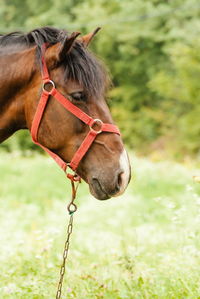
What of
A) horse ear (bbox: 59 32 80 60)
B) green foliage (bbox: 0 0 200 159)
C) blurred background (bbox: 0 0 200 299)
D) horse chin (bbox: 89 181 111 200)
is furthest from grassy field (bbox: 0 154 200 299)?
green foliage (bbox: 0 0 200 159)

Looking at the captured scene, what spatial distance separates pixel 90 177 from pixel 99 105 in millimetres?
423

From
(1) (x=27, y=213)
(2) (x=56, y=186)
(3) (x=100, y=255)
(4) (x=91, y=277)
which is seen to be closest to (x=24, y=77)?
(4) (x=91, y=277)

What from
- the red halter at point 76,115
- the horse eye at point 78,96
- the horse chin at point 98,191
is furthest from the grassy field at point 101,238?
the horse eye at point 78,96

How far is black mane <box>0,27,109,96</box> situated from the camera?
2.73 meters

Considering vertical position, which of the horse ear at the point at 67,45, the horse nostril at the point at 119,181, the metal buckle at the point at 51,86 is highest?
the horse ear at the point at 67,45

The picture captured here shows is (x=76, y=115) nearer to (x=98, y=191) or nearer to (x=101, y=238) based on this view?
(x=98, y=191)

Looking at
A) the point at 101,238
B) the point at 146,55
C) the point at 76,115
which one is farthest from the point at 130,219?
the point at 146,55

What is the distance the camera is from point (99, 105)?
278 cm

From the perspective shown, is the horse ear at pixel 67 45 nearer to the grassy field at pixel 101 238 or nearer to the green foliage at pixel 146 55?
the grassy field at pixel 101 238

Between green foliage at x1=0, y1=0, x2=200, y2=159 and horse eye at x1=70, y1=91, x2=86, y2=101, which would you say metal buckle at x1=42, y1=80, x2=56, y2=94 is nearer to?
horse eye at x1=70, y1=91, x2=86, y2=101

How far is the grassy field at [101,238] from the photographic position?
10.9 feet

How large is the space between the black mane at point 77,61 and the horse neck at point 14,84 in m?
0.07

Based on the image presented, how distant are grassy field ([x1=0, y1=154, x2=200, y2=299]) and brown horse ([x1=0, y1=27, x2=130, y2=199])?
2.79 ft

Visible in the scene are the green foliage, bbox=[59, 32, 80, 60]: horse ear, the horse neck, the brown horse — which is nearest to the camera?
bbox=[59, 32, 80, 60]: horse ear
